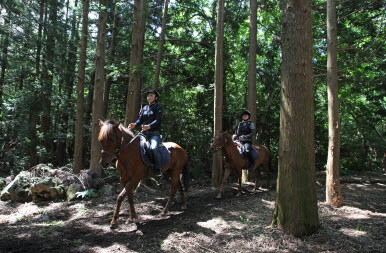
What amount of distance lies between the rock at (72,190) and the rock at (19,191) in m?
1.16

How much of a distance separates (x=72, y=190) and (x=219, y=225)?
5.40 meters

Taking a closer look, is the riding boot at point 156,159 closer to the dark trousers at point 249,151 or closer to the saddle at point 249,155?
the saddle at point 249,155

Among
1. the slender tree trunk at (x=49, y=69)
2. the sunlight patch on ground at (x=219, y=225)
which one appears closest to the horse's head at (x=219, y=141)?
the sunlight patch on ground at (x=219, y=225)

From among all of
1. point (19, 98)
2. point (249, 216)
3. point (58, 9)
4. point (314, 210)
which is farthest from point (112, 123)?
point (58, 9)

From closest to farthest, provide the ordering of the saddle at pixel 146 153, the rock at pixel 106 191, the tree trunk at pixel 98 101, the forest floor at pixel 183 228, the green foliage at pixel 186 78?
the forest floor at pixel 183 228 < the saddle at pixel 146 153 < the rock at pixel 106 191 < the tree trunk at pixel 98 101 < the green foliage at pixel 186 78

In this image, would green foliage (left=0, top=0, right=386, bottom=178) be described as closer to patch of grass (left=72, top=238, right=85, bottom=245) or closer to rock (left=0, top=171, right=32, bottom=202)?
rock (left=0, top=171, right=32, bottom=202)

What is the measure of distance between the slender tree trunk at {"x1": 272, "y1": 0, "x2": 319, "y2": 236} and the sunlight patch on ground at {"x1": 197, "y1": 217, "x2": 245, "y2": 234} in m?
1.12

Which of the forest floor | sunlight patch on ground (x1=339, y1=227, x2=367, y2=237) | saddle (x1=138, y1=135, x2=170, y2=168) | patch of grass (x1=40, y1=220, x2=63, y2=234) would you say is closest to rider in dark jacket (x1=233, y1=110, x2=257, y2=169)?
the forest floor

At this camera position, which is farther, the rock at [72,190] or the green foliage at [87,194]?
the rock at [72,190]

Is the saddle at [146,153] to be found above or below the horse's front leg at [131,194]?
above

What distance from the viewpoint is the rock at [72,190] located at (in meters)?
8.55

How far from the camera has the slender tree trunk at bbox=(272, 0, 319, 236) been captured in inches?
192

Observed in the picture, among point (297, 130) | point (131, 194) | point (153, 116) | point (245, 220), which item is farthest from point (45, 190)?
point (297, 130)

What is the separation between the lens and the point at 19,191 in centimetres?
857
